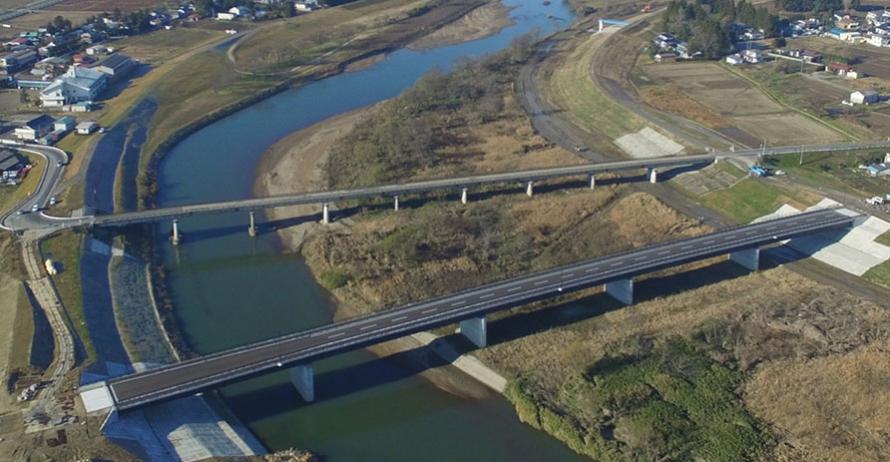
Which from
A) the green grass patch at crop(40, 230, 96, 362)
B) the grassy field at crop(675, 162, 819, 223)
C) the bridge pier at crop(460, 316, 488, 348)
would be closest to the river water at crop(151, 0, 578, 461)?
the bridge pier at crop(460, 316, 488, 348)

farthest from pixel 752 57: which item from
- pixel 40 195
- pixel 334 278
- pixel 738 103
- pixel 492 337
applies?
pixel 40 195

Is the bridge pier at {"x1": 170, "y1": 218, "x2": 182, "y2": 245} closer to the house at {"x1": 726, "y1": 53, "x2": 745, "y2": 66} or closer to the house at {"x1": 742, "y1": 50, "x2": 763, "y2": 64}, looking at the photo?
the house at {"x1": 726, "y1": 53, "x2": 745, "y2": 66}

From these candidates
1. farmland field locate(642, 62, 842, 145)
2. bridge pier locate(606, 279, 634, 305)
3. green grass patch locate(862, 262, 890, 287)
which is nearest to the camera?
bridge pier locate(606, 279, 634, 305)

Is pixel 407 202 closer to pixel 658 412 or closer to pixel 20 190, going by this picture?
pixel 658 412

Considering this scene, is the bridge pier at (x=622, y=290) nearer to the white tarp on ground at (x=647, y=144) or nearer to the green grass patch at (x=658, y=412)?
the green grass patch at (x=658, y=412)

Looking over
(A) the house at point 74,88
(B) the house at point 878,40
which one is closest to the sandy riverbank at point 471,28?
(A) the house at point 74,88

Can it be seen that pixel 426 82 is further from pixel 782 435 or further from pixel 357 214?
pixel 782 435
